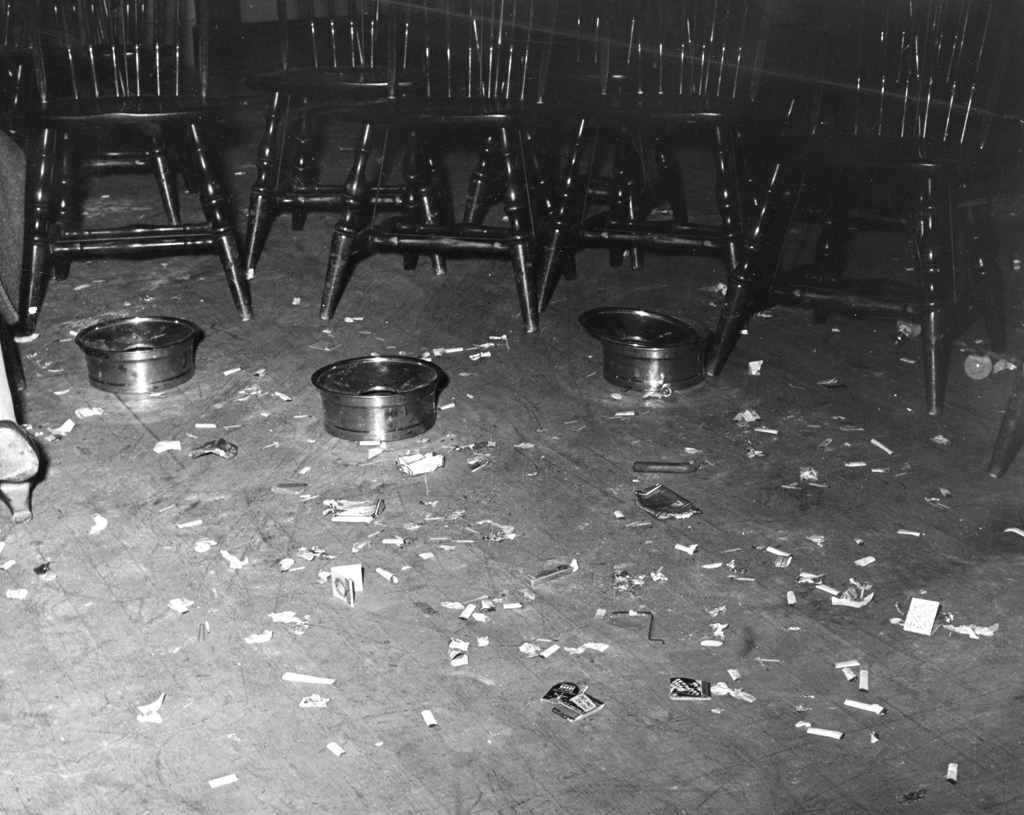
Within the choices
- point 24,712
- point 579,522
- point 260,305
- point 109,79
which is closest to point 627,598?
point 579,522

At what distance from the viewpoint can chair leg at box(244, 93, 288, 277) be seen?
3.63 metres

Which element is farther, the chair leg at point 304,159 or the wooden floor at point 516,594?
the chair leg at point 304,159

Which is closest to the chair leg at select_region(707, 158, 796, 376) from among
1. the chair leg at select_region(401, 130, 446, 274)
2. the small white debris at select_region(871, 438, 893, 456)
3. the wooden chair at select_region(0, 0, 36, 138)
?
the small white debris at select_region(871, 438, 893, 456)

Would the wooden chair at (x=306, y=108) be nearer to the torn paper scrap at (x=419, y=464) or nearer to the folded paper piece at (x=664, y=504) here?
the torn paper scrap at (x=419, y=464)

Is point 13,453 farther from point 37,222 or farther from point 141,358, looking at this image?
point 37,222

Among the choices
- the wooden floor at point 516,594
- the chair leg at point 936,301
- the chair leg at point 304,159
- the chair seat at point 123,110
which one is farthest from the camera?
the chair leg at point 304,159

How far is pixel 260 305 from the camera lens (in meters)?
3.64

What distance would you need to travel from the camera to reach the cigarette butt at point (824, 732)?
1728 millimetres

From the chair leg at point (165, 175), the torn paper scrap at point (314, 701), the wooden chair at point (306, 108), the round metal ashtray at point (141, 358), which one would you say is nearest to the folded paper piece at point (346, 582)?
the torn paper scrap at point (314, 701)

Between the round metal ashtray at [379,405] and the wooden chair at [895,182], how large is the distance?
807 mm

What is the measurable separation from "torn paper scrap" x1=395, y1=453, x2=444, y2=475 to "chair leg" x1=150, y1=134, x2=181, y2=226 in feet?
5.94

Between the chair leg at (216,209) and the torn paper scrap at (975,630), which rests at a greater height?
the chair leg at (216,209)

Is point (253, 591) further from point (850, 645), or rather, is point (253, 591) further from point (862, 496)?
point (862, 496)

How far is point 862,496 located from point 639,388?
740 mm
